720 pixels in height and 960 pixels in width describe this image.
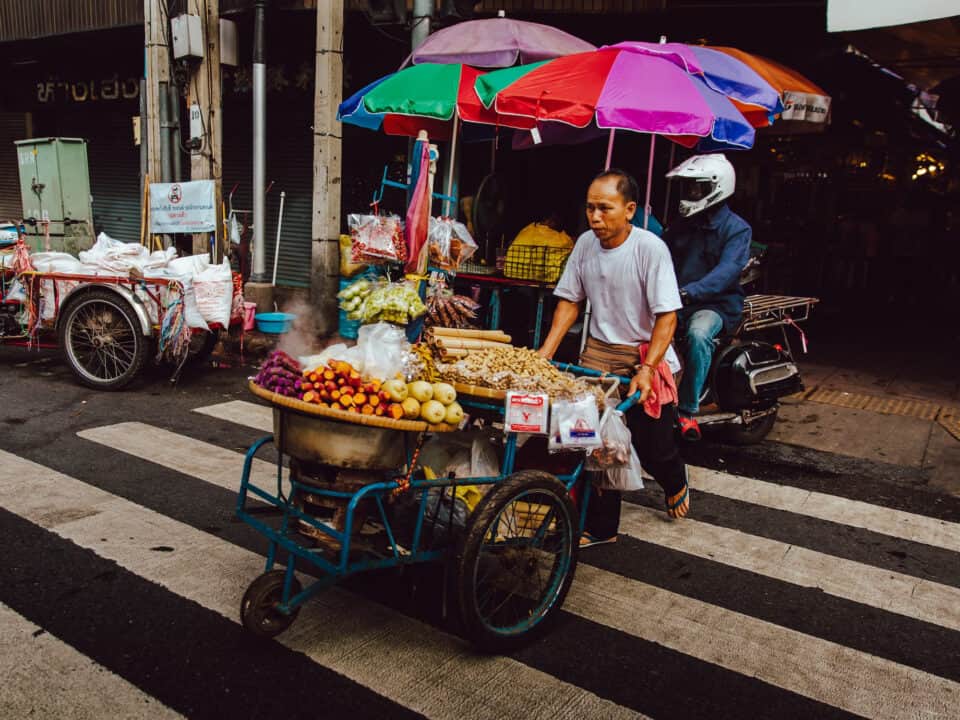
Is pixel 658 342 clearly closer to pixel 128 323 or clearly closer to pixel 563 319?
pixel 563 319

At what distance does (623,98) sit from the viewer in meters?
5.74

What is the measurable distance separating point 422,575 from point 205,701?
1.24m

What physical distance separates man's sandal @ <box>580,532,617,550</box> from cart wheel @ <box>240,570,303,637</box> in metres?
1.68

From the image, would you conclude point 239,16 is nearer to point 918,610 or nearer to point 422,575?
point 422,575

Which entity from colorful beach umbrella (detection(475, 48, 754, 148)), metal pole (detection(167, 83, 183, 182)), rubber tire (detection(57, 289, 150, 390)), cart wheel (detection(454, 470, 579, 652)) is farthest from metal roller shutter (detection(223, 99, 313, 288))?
cart wheel (detection(454, 470, 579, 652))

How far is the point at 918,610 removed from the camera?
Answer: 12.3 feet

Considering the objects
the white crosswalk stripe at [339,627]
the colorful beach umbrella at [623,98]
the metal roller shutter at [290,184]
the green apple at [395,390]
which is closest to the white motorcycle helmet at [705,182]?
the colorful beach umbrella at [623,98]

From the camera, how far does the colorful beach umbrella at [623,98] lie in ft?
18.6

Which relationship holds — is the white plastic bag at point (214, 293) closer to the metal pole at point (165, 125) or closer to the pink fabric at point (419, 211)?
the pink fabric at point (419, 211)

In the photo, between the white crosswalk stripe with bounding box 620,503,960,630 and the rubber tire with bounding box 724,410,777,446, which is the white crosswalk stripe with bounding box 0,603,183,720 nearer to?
the white crosswalk stripe with bounding box 620,503,960,630

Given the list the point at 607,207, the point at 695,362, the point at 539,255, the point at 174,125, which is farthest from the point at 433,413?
the point at 174,125

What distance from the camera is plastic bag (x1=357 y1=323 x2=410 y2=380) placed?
3.14 metres

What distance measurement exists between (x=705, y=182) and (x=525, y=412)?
347 cm

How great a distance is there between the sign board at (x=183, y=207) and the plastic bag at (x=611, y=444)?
7.36 m
